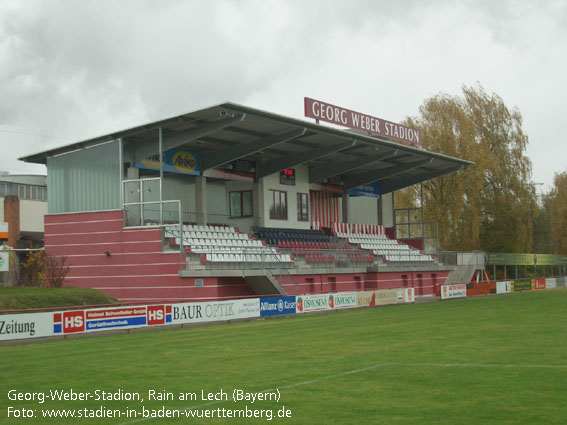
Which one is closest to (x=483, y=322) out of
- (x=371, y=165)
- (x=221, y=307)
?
(x=221, y=307)

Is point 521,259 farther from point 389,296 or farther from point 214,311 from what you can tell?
point 214,311

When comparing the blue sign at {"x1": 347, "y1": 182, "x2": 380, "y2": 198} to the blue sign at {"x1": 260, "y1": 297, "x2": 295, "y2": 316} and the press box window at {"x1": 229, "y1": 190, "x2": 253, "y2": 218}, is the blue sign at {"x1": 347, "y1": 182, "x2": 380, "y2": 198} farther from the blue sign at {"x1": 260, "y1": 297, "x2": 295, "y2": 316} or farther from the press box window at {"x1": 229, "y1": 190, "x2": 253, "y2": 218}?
the blue sign at {"x1": 260, "y1": 297, "x2": 295, "y2": 316}

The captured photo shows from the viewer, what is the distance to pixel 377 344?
18391 millimetres

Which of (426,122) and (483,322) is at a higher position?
(426,122)

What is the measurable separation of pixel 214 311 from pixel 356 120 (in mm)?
21888

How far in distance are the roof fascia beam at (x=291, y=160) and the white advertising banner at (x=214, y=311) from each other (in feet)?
51.8

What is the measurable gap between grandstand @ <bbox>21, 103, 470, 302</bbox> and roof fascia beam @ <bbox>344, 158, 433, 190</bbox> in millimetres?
621

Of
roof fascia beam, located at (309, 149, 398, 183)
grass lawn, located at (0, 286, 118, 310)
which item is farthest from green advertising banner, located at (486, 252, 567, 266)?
grass lawn, located at (0, 286, 118, 310)

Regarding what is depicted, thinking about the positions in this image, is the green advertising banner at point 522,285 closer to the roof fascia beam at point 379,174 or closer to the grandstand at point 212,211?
the grandstand at point 212,211

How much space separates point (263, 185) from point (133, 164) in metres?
10.4

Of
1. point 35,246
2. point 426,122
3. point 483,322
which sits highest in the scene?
point 426,122

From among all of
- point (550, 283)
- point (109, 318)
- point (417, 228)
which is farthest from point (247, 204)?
point (550, 283)

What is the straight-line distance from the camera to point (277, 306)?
30.8 meters

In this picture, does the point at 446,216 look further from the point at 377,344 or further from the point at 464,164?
the point at 377,344
